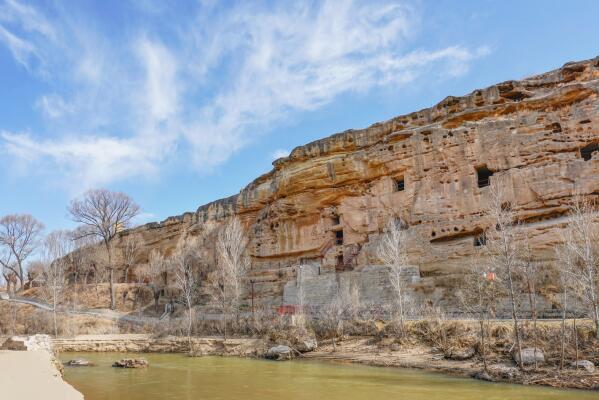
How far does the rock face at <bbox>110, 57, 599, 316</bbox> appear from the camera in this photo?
2741 centimetres

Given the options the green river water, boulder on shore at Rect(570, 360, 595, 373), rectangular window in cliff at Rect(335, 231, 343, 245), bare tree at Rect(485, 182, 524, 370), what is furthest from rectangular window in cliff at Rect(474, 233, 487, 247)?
boulder on shore at Rect(570, 360, 595, 373)

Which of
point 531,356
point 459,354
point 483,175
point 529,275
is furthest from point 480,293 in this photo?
point 483,175

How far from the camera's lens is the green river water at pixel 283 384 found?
13461 millimetres

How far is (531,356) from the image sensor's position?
1672 centimetres

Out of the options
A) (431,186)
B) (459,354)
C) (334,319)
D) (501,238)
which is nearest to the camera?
(501,238)

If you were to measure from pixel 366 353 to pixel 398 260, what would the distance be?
6750 mm

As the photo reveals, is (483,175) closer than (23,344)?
No

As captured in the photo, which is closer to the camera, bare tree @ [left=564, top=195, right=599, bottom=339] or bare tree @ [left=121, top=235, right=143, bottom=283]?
bare tree @ [left=564, top=195, right=599, bottom=339]

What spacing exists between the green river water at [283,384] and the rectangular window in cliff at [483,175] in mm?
17254

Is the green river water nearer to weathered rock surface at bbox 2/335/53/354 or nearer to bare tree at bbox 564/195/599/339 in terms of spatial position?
weathered rock surface at bbox 2/335/53/354

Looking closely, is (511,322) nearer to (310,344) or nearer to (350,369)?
(350,369)

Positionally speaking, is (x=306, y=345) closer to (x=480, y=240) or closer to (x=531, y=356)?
(x=531, y=356)

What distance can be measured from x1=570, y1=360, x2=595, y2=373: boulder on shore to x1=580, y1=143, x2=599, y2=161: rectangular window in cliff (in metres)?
16.2

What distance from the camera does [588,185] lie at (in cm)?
2606
